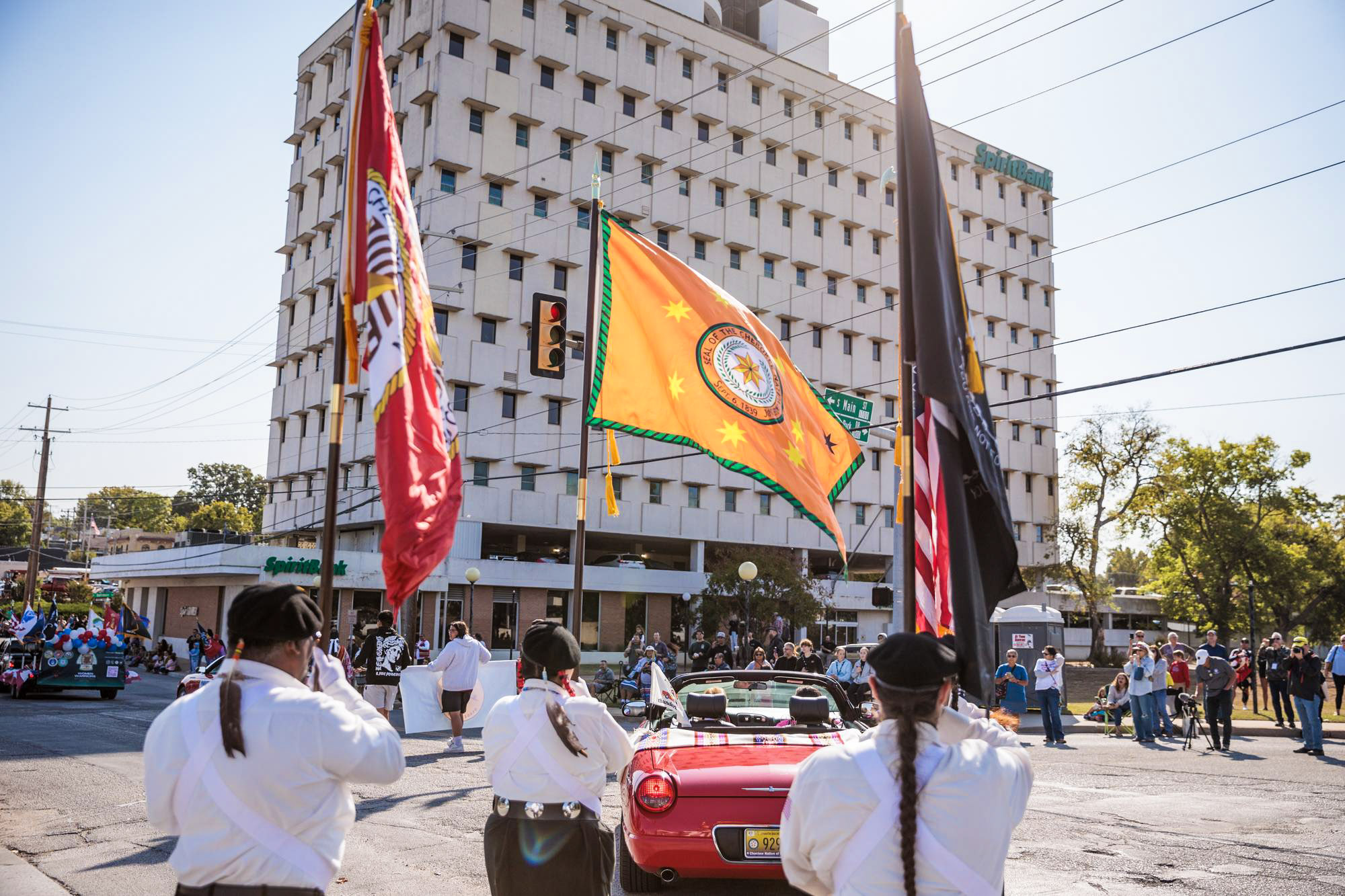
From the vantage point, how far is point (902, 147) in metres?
5.04

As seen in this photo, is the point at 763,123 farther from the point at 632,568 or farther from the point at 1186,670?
the point at 1186,670

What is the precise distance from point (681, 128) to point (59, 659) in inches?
1438

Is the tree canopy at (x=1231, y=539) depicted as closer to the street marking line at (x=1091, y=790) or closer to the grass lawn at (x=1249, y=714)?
the grass lawn at (x=1249, y=714)

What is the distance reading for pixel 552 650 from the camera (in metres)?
4.66

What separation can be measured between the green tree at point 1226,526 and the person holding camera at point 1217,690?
1585 inches

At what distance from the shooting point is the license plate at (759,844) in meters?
6.36

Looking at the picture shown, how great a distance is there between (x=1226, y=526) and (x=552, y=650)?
57022 mm

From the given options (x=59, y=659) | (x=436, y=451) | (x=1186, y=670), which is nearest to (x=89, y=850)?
(x=436, y=451)

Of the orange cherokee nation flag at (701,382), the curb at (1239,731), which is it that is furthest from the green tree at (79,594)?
the orange cherokee nation flag at (701,382)

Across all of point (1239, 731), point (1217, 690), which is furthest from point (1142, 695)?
point (1239, 731)

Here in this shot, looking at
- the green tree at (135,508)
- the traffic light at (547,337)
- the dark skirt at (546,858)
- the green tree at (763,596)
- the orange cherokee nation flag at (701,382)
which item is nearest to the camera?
the dark skirt at (546,858)

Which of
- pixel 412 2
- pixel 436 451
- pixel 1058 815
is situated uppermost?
pixel 412 2

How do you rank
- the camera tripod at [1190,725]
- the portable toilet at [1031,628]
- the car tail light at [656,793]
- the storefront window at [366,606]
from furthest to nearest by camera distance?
1. the storefront window at [366,606]
2. the portable toilet at [1031,628]
3. the camera tripod at [1190,725]
4. the car tail light at [656,793]

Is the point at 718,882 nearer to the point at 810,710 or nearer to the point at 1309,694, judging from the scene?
the point at 810,710
